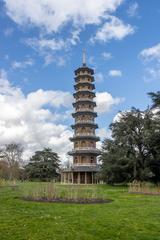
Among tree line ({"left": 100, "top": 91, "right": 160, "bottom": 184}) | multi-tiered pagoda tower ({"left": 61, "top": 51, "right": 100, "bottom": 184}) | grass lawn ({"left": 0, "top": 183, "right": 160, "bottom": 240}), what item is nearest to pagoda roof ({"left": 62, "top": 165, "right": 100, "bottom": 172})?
multi-tiered pagoda tower ({"left": 61, "top": 51, "right": 100, "bottom": 184})

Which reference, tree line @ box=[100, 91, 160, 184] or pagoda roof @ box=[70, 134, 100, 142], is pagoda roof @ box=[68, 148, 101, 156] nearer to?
pagoda roof @ box=[70, 134, 100, 142]

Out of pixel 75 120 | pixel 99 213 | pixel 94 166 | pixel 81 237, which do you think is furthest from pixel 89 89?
pixel 81 237

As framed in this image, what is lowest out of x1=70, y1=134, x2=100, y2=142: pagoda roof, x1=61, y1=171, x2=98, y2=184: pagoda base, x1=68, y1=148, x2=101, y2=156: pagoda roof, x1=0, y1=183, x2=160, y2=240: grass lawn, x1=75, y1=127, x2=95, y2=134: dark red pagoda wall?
x1=0, y1=183, x2=160, y2=240: grass lawn

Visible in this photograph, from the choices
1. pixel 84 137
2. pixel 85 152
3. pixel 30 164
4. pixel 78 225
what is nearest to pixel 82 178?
pixel 85 152

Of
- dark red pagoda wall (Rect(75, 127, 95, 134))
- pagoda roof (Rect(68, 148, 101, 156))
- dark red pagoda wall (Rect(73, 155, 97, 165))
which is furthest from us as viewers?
dark red pagoda wall (Rect(75, 127, 95, 134))

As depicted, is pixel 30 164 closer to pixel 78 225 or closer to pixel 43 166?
pixel 43 166

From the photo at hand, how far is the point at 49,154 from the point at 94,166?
13.1 meters

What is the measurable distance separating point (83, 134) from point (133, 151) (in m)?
19.2

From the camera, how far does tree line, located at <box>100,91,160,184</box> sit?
38.0 meters

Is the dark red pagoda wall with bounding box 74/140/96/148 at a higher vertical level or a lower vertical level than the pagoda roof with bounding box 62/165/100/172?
higher

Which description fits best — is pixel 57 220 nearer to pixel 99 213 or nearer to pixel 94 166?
pixel 99 213

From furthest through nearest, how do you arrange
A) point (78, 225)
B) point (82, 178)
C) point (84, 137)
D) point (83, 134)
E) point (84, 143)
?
point (84, 143), point (83, 134), point (82, 178), point (84, 137), point (78, 225)

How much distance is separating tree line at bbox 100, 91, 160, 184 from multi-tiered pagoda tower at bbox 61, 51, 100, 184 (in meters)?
15.7

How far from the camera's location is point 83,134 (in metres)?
57.7
